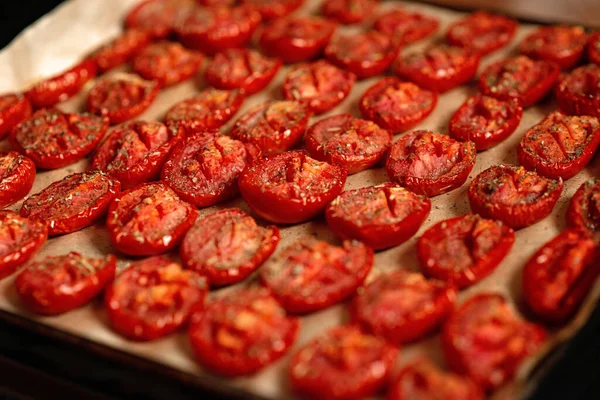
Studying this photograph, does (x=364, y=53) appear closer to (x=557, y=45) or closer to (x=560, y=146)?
(x=557, y=45)

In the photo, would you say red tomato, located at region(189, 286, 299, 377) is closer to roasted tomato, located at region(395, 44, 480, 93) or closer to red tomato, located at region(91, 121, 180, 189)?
red tomato, located at region(91, 121, 180, 189)

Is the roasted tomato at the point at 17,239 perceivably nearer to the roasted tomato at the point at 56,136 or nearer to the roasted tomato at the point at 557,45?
the roasted tomato at the point at 56,136

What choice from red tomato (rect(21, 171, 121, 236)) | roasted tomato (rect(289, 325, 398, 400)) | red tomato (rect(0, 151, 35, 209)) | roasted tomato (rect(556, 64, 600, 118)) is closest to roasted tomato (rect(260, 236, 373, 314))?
roasted tomato (rect(289, 325, 398, 400))

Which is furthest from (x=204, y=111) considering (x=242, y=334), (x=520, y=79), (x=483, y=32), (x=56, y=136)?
(x=483, y=32)

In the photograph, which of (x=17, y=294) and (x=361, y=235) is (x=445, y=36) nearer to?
(x=361, y=235)

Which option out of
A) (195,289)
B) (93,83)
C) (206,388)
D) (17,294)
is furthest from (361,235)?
(93,83)

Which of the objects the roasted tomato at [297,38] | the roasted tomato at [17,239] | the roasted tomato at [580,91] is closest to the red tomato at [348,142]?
the roasted tomato at [297,38]

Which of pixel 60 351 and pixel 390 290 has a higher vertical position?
pixel 390 290
